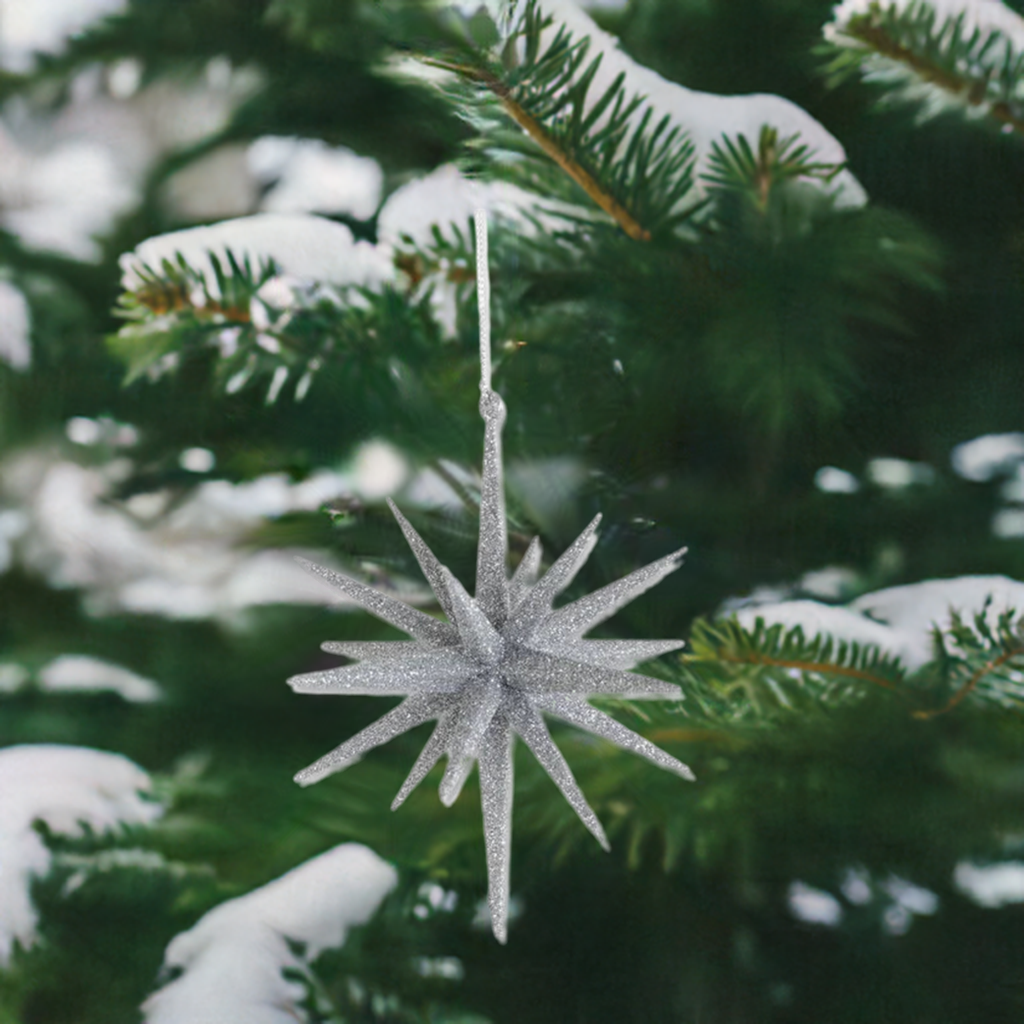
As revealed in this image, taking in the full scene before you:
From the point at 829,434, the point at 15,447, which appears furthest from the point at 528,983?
the point at 15,447

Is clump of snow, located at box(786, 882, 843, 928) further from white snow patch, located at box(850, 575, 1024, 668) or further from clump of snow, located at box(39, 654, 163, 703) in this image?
clump of snow, located at box(39, 654, 163, 703)

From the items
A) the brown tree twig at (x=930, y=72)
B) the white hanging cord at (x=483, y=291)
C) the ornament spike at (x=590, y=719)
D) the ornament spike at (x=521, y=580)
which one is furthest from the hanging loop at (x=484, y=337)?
the brown tree twig at (x=930, y=72)

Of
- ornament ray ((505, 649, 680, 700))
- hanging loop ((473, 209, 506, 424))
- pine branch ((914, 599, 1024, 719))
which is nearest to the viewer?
ornament ray ((505, 649, 680, 700))

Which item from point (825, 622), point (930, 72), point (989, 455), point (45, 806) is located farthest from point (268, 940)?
point (930, 72)

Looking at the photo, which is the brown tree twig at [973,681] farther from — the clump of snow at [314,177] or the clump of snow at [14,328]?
the clump of snow at [14,328]

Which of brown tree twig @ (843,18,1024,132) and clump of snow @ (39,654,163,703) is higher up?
brown tree twig @ (843,18,1024,132)

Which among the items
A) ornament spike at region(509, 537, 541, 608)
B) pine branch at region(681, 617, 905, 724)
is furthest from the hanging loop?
pine branch at region(681, 617, 905, 724)
